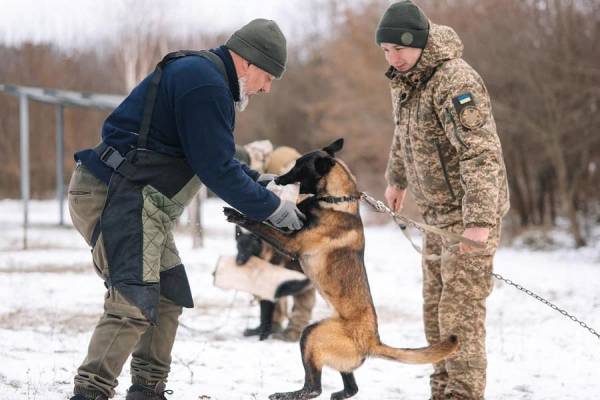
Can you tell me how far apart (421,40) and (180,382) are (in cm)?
271

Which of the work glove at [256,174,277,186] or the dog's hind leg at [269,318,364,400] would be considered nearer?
the dog's hind leg at [269,318,364,400]

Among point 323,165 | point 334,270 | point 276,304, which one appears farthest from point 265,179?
point 276,304

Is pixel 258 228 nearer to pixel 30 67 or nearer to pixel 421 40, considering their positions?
pixel 421 40

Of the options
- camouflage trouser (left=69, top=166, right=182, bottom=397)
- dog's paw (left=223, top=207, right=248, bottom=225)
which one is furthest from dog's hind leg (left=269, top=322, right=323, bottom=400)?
camouflage trouser (left=69, top=166, right=182, bottom=397)

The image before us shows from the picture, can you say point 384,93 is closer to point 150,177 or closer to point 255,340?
point 255,340

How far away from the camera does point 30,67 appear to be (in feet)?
84.4

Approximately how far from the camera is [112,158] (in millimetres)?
3160

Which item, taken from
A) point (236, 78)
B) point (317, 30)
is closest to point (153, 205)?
point (236, 78)

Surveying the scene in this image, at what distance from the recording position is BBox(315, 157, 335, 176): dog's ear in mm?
4094

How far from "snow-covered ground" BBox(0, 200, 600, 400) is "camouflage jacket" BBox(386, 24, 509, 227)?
1535 millimetres

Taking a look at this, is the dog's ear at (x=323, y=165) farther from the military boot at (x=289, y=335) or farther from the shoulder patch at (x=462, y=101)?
the military boot at (x=289, y=335)

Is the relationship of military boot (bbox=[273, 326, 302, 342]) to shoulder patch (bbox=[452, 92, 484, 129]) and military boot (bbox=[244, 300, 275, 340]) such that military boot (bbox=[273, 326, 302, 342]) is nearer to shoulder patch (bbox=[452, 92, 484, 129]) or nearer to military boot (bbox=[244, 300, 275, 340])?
military boot (bbox=[244, 300, 275, 340])

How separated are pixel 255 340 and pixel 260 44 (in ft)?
12.2

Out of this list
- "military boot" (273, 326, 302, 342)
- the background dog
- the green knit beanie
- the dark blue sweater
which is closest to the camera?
the dark blue sweater
